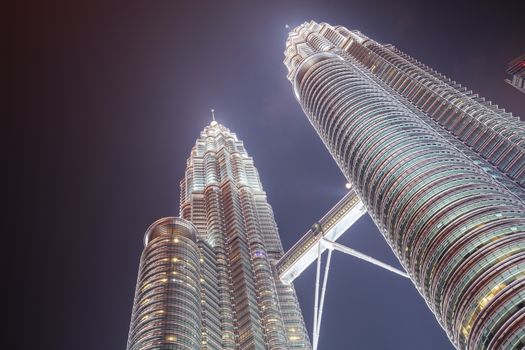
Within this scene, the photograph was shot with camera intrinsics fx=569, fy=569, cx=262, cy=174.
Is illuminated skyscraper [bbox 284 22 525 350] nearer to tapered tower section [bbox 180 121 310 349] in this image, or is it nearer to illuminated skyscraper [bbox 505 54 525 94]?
illuminated skyscraper [bbox 505 54 525 94]

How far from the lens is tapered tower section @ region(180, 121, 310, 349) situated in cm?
9312

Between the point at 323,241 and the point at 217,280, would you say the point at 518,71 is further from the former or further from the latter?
the point at 217,280

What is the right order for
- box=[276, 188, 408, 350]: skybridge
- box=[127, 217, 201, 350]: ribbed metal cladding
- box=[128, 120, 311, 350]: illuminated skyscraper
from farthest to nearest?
1. box=[276, 188, 408, 350]: skybridge
2. box=[128, 120, 311, 350]: illuminated skyscraper
3. box=[127, 217, 201, 350]: ribbed metal cladding

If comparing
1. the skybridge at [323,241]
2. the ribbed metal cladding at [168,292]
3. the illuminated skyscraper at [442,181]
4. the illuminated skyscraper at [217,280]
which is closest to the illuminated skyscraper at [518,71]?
the illuminated skyscraper at [442,181]

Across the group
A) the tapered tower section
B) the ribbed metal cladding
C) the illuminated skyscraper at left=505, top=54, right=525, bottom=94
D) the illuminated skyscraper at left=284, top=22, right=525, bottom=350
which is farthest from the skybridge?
the illuminated skyscraper at left=505, top=54, right=525, bottom=94

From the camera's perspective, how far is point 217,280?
103375 millimetres

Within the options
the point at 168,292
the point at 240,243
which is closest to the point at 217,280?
the point at 240,243

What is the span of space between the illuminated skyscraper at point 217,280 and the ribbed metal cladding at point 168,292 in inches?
5.5

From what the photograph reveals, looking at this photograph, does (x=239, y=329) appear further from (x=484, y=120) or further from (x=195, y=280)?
(x=484, y=120)

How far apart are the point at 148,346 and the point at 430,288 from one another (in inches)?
1439

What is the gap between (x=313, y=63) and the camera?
404 ft

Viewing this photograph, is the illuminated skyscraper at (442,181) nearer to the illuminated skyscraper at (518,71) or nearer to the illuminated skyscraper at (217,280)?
the illuminated skyscraper at (518,71)

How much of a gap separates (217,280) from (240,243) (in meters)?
12.6

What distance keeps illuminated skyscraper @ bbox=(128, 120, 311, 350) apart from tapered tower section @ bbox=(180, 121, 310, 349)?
0.67 ft
